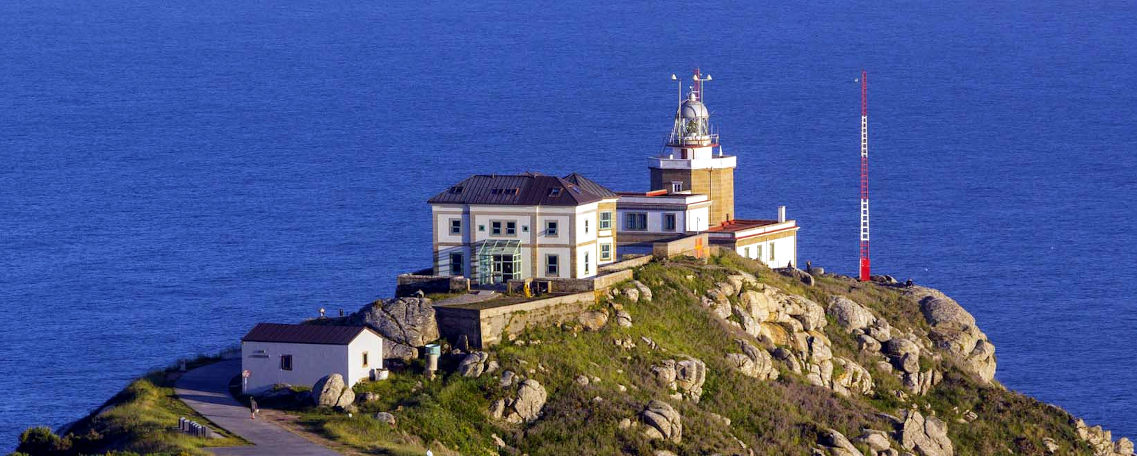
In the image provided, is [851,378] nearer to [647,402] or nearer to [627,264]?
[627,264]

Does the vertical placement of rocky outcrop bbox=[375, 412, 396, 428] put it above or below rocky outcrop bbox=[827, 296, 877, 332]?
below

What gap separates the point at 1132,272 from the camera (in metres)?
174

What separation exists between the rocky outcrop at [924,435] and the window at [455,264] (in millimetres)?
19727

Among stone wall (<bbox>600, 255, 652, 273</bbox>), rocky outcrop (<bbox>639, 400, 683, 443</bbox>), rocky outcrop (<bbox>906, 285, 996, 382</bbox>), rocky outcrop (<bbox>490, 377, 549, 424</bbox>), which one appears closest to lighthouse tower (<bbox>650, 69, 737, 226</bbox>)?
rocky outcrop (<bbox>906, 285, 996, 382</bbox>)

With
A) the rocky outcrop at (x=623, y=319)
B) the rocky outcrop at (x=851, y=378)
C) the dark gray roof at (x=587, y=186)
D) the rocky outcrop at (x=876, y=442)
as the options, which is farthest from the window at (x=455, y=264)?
the rocky outcrop at (x=876, y=442)

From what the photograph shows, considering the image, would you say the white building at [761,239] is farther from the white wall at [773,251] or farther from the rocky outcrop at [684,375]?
the rocky outcrop at [684,375]

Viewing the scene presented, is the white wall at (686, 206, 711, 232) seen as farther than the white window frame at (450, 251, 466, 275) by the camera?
Yes

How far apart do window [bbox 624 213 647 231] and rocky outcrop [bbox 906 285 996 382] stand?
44.9 feet

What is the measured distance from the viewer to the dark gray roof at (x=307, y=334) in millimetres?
80812

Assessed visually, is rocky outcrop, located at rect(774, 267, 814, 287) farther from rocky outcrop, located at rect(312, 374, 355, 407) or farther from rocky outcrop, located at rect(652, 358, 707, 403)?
rocky outcrop, located at rect(312, 374, 355, 407)

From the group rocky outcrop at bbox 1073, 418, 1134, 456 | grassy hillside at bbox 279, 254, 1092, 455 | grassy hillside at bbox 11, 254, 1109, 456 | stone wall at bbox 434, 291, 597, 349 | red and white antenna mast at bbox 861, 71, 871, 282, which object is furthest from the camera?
red and white antenna mast at bbox 861, 71, 871, 282

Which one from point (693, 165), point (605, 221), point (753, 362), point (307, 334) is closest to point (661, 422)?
point (753, 362)

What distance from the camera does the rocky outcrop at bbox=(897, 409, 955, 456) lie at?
3531 inches

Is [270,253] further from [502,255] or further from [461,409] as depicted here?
[461,409]
